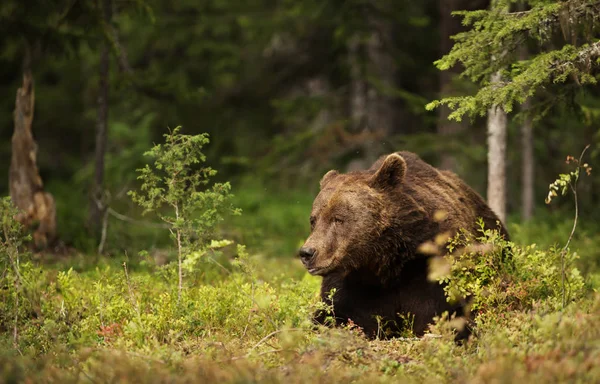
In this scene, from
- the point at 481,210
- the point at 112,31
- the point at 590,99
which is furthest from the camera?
the point at 590,99

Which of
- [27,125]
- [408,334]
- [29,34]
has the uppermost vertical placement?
[29,34]

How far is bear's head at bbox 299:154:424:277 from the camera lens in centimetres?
635

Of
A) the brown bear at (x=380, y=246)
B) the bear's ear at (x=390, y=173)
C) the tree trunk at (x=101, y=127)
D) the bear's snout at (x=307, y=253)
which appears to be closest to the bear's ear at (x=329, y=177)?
the brown bear at (x=380, y=246)

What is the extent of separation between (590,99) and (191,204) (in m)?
9.81

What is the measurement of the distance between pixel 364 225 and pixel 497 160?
12.2ft

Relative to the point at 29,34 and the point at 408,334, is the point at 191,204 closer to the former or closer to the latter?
the point at 408,334

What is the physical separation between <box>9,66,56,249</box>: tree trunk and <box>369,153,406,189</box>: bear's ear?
5240 millimetres

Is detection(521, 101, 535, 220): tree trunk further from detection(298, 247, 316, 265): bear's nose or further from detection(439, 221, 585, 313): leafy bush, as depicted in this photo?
detection(298, 247, 316, 265): bear's nose

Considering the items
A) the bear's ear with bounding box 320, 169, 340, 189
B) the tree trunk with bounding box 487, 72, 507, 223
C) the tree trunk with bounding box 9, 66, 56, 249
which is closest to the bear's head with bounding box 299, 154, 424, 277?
the bear's ear with bounding box 320, 169, 340, 189

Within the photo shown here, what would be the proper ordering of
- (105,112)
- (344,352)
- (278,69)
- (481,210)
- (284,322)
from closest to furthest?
(344,352) < (284,322) < (481,210) < (105,112) < (278,69)

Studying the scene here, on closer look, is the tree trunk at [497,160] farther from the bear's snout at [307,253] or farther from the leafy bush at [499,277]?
the bear's snout at [307,253]

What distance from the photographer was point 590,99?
1394cm

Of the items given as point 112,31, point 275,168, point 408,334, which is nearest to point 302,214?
point 275,168

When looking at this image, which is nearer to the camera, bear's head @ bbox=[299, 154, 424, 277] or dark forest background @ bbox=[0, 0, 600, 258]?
bear's head @ bbox=[299, 154, 424, 277]
